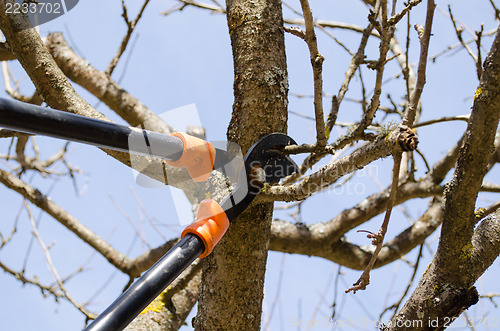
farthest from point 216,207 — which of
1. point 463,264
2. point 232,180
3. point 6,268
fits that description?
point 6,268

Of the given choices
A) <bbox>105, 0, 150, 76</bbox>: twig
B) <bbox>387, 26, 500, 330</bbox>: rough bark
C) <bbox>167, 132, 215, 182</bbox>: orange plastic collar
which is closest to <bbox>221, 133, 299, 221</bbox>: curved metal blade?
<bbox>167, 132, 215, 182</bbox>: orange plastic collar

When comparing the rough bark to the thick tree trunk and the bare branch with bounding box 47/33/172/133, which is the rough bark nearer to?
the thick tree trunk

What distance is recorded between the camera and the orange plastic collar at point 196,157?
1.20 metres

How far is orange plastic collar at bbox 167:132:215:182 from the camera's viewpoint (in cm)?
120

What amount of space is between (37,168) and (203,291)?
6.71 feet

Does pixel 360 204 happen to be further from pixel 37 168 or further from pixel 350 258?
pixel 37 168

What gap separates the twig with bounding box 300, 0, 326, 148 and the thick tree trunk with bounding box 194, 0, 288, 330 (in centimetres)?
31

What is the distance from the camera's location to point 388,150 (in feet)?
3.17

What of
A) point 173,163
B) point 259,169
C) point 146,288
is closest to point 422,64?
point 259,169

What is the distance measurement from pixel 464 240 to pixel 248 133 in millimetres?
707

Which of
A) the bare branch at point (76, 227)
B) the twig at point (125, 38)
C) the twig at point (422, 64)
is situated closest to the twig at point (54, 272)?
the bare branch at point (76, 227)

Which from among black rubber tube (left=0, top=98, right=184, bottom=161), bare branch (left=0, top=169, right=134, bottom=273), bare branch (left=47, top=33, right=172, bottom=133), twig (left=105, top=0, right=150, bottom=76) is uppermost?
twig (left=105, top=0, right=150, bottom=76)

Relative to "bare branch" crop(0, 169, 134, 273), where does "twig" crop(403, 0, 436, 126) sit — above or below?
below

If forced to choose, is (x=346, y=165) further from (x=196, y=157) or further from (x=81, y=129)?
(x=81, y=129)
